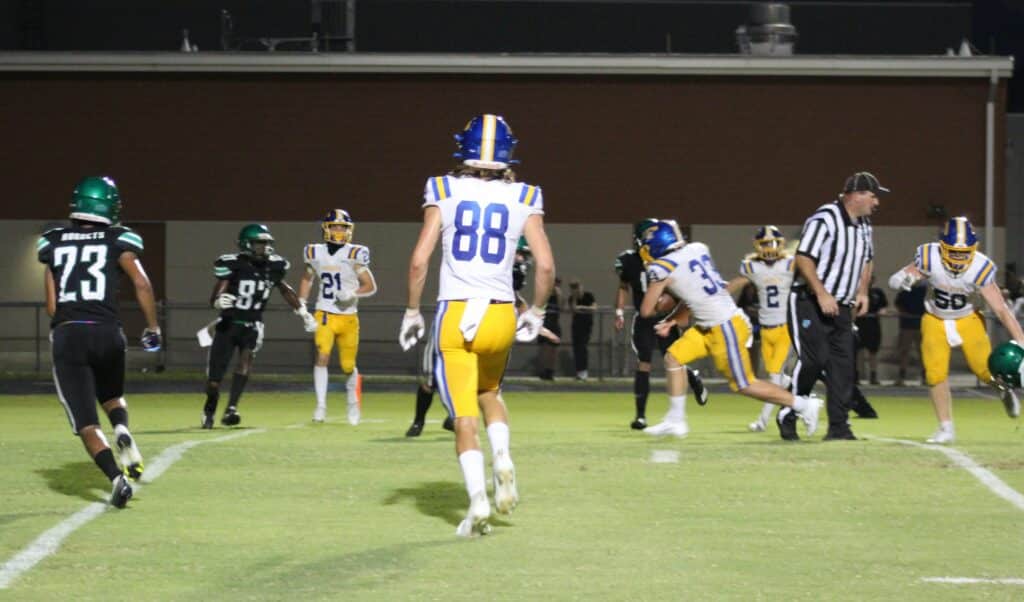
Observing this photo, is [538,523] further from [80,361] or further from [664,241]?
[664,241]

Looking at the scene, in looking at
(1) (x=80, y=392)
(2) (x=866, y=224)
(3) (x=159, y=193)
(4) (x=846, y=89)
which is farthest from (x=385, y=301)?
(1) (x=80, y=392)

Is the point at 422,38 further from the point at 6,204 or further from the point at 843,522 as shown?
the point at 843,522

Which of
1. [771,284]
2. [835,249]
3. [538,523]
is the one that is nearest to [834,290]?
[835,249]

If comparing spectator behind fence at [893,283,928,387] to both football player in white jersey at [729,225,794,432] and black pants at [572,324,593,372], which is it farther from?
football player in white jersey at [729,225,794,432]

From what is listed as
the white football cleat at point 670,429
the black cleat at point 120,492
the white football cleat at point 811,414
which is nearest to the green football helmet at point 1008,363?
the white football cleat at point 811,414

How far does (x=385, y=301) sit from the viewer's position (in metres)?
33.1

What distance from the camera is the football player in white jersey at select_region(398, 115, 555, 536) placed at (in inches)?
354

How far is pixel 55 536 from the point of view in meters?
8.82

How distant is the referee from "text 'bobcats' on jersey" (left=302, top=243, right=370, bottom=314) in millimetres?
5290

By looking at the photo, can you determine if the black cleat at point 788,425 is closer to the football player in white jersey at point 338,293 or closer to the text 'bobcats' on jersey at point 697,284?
the text 'bobcats' on jersey at point 697,284

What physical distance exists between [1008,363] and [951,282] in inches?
71.8

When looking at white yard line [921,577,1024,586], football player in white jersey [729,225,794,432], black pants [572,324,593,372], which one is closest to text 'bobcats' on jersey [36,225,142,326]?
white yard line [921,577,1024,586]

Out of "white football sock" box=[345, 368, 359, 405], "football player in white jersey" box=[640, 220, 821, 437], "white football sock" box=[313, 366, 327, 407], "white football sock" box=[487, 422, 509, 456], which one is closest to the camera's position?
"white football sock" box=[487, 422, 509, 456]

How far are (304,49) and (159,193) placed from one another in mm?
5181
